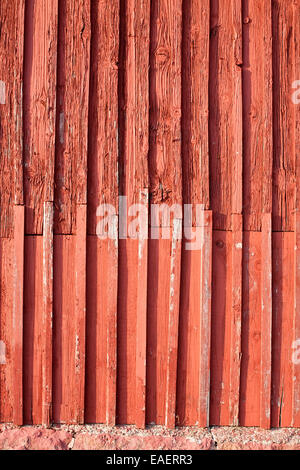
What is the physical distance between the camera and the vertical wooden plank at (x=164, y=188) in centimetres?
362

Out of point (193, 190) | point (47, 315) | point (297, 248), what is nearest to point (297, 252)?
point (297, 248)

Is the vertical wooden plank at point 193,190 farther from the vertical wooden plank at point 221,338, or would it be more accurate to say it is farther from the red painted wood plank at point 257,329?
the red painted wood plank at point 257,329

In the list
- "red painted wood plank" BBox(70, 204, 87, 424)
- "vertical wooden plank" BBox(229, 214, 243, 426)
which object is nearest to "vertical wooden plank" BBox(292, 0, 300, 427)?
"vertical wooden plank" BBox(229, 214, 243, 426)

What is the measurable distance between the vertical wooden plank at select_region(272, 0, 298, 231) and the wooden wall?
64mm

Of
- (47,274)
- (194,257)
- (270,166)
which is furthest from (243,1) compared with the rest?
(47,274)

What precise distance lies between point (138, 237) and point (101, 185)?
52 cm

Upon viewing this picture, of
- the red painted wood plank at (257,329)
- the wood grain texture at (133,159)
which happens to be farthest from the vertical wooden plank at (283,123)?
the wood grain texture at (133,159)

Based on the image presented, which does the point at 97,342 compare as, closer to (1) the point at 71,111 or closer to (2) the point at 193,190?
(2) the point at 193,190

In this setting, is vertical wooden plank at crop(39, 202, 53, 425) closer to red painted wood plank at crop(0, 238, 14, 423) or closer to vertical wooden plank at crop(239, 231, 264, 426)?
red painted wood plank at crop(0, 238, 14, 423)

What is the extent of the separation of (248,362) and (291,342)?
0.39 m

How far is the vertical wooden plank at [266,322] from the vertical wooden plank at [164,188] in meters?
0.70

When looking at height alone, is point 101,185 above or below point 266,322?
above

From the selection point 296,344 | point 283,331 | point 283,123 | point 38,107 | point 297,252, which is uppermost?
point 38,107

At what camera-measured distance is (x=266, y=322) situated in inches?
144
